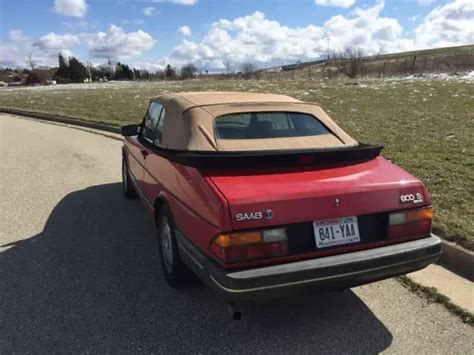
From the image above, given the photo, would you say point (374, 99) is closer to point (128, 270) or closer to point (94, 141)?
point (94, 141)

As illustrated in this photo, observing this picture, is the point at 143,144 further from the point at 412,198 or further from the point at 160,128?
the point at 412,198

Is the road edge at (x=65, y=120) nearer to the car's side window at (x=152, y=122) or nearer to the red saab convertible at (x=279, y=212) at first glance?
the car's side window at (x=152, y=122)

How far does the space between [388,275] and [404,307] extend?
54 cm

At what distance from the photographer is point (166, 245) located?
12.1 feet

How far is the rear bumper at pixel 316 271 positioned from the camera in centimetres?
260

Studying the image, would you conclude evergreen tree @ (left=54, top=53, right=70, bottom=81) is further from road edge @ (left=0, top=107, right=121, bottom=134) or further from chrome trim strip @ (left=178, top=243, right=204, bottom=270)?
chrome trim strip @ (left=178, top=243, right=204, bottom=270)

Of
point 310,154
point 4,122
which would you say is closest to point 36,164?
point 310,154

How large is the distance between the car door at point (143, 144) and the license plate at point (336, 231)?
83.7 inches

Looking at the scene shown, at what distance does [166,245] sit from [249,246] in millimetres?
1264

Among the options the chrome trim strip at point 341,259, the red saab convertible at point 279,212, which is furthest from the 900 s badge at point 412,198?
the chrome trim strip at point 341,259

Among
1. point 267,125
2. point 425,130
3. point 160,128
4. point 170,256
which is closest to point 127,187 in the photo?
point 160,128

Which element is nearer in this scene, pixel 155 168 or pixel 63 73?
pixel 155 168

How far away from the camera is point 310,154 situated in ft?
10.1

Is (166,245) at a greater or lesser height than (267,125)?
lesser
